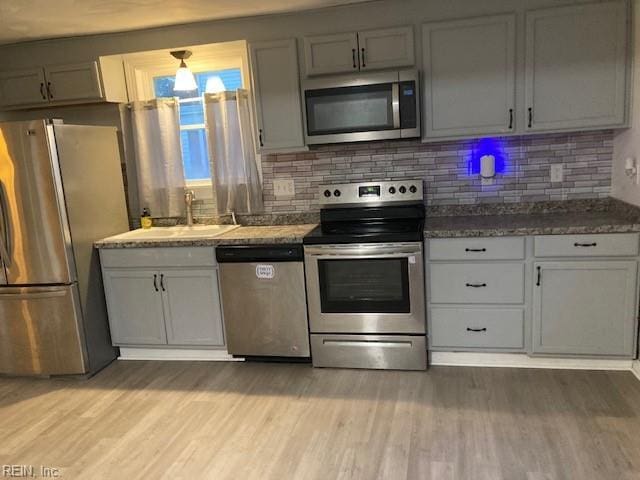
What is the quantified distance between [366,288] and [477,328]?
2.32ft

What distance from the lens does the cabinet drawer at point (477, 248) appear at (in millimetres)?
2906

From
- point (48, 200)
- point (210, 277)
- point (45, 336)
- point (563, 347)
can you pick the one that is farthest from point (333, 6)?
point (45, 336)

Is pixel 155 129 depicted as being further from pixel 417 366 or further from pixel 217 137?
pixel 417 366

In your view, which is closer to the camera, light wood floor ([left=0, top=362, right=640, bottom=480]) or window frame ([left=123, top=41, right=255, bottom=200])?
light wood floor ([left=0, top=362, right=640, bottom=480])

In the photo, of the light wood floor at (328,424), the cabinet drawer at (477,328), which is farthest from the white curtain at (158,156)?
the cabinet drawer at (477,328)

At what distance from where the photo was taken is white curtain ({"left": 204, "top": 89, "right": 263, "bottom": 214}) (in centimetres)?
360

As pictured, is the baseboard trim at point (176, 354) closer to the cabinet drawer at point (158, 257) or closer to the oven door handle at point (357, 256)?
the cabinet drawer at point (158, 257)

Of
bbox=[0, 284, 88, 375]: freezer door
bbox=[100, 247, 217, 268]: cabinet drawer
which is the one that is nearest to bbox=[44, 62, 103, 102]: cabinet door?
bbox=[100, 247, 217, 268]: cabinet drawer

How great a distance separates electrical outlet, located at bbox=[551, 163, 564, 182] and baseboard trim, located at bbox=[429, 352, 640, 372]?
1.16 metres

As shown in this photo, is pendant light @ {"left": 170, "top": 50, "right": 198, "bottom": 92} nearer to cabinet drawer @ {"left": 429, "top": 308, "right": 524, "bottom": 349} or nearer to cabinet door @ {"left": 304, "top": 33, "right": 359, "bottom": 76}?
cabinet door @ {"left": 304, "top": 33, "right": 359, "bottom": 76}

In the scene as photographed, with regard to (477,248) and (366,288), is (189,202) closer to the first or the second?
(366,288)

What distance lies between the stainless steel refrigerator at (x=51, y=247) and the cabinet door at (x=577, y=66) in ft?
9.29

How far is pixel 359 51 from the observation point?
3133mm

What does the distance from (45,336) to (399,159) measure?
8.66ft
